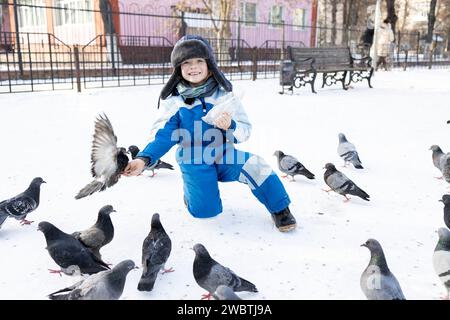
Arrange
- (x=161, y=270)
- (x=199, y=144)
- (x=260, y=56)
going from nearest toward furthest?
1. (x=161, y=270)
2. (x=199, y=144)
3. (x=260, y=56)

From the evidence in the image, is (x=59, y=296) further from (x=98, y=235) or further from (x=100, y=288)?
(x=98, y=235)

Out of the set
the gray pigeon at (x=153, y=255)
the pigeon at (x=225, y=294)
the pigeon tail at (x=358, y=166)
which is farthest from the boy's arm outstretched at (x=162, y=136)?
the pigeon tail at (x=358, y=166)

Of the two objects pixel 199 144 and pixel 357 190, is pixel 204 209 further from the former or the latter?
pixel 357 190

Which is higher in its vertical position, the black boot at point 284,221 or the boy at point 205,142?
the boy at point 205,142

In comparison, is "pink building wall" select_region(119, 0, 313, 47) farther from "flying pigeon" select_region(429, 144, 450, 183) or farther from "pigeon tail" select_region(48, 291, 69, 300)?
"pigeon tail" select_region(48, 291, 69, 300)

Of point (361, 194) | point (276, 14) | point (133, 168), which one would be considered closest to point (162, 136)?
point (133, 168)

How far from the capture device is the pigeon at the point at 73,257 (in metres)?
2.39

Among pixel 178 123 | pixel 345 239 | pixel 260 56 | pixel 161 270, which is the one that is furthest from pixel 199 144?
pixel 260 56

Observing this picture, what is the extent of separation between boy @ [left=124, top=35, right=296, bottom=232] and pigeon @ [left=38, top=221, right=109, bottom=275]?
2.80 ft

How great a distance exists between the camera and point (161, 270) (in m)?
2.60

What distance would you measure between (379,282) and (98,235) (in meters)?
1.72

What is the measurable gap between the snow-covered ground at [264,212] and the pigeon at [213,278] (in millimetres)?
96

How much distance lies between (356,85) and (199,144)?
1150 centimetres

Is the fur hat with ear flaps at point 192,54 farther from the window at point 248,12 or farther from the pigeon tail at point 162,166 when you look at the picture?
the window at point 248,12
